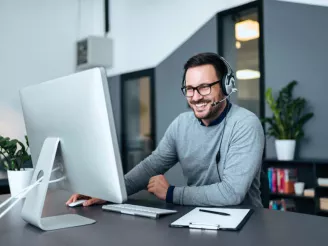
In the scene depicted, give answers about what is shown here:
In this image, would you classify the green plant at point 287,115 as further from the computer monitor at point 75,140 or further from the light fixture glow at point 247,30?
the computer monitor at point 75,140

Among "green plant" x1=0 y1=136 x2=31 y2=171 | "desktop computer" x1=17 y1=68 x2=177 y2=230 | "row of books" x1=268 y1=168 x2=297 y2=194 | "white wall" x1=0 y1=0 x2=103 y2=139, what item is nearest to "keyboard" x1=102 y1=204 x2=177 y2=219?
"desktop computer" x1=17 y1=68 x2=177 y2=230

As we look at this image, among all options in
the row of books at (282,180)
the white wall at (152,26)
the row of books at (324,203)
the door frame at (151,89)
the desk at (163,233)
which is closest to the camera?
the desk at (163,233)

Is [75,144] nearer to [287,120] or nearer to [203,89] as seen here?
[203,89]

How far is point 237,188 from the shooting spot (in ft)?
5.01

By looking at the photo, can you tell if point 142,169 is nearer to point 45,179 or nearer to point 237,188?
point 237,188

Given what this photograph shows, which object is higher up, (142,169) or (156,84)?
(156,84)

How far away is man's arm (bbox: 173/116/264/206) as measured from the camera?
4.93ft

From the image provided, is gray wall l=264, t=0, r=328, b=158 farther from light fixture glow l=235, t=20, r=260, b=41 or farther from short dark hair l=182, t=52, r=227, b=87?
short dark hair l=182, t=52, r=227, b=87

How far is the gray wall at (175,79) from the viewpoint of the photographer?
4.75m

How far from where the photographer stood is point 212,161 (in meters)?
1.80

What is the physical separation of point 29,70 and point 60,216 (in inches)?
196

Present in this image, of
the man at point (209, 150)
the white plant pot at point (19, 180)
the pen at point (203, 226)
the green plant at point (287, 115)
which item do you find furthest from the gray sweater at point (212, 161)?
the green plant at point (287, 115)

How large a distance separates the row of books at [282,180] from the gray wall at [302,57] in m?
0.29

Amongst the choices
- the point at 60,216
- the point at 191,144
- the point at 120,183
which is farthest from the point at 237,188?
the point at 60,216
